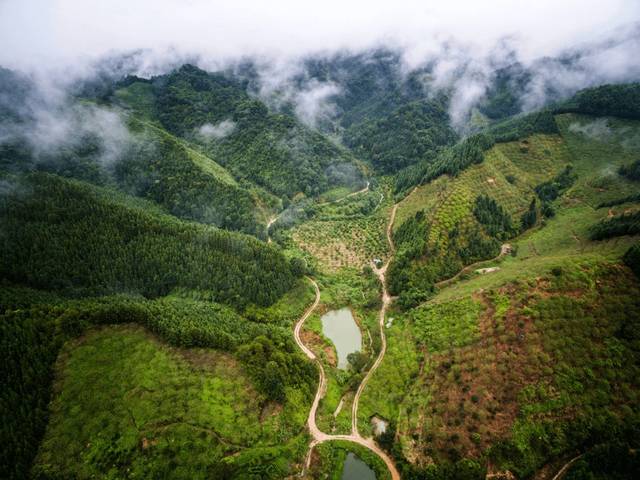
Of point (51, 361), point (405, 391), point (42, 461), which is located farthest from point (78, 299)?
point (405, 391)

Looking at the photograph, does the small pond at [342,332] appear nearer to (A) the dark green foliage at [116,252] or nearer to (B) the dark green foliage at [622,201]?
(A) the dark green foliage at [116,252]

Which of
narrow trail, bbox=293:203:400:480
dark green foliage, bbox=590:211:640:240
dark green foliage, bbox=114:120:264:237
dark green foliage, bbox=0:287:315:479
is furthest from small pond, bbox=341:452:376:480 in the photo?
dark green foliage, bbox=114:120:264:237

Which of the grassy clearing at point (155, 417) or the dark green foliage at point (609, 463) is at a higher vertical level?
the dark green foliage at point (609, 463)

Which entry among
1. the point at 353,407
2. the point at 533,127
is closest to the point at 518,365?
the point at 353,407

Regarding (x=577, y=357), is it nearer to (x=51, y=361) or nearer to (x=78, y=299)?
(x=51, y=361)

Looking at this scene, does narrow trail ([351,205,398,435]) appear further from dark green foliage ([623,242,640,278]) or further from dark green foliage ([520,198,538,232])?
dark green foliage ([623,242,640,278])

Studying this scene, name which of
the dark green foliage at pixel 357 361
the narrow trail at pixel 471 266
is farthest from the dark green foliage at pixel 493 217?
the dark green foliage at pixel 357 361
